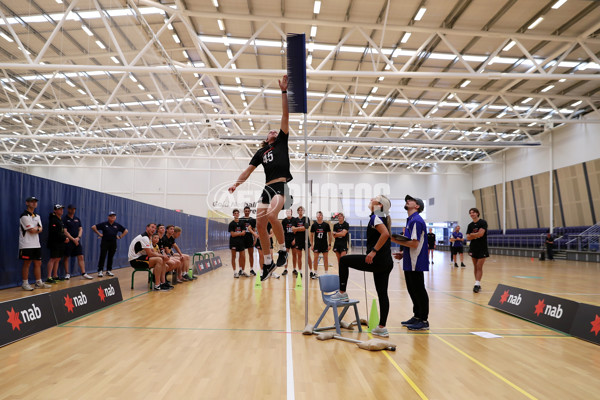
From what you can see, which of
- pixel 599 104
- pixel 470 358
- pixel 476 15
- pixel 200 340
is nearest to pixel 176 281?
pixel 200 340

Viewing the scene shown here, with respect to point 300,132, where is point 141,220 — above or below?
below

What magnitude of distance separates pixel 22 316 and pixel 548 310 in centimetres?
698

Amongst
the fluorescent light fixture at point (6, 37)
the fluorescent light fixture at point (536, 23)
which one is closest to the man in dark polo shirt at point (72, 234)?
the fluorescent light fixture at point (6, 37)

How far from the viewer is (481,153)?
102 feet

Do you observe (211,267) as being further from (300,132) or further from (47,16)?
(300,132)

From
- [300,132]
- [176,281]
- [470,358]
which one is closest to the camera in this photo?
[470,358]

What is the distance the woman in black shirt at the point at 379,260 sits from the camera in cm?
501

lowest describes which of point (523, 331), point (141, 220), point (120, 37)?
point (523, 331)

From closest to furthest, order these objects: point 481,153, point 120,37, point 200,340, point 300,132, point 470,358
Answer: point 470,358 < point 200,340 < point 120,37 < point 300,132 < point 481,153

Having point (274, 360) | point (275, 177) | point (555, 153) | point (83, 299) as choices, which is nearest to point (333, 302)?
point (274, 360)

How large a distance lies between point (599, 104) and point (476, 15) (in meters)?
12.3

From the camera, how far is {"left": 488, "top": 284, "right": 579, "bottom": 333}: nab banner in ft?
17.8

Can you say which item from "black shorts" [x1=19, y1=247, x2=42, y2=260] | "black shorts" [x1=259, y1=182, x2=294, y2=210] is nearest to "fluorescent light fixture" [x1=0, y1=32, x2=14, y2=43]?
"black shorts" [x1=19, y1=247, x2=42, y2=260]

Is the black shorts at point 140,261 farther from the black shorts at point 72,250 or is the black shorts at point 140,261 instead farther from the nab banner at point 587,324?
the nab banner at point 587,324
